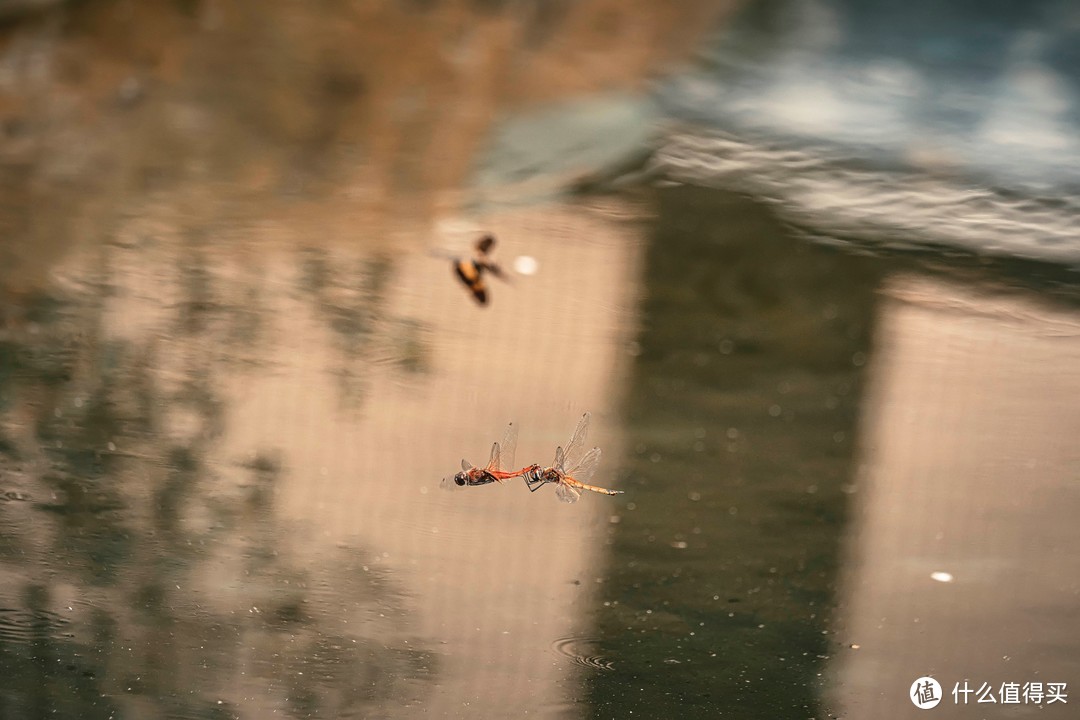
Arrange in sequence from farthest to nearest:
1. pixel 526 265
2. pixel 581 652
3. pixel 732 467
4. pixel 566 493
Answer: pixel 526 265 → pixel 732 467 → pixel 566 493 → pixel 581 652

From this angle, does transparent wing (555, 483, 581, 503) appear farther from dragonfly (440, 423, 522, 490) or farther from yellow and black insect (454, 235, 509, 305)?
yellow and black insect (454, 235, 509, 305)

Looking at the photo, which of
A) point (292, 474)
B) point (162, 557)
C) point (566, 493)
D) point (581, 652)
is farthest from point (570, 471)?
point (162, 557)

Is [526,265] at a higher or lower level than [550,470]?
higher

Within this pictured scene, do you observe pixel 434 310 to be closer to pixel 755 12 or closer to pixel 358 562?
pixel 358 562

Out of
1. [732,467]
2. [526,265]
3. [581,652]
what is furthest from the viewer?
[526,265]

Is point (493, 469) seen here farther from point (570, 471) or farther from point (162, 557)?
point (162, 557)

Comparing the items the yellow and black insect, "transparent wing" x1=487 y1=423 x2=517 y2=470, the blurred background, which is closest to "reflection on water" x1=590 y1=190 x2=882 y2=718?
the blurred background
